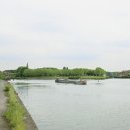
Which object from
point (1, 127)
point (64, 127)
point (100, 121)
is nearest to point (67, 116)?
point (100, 121)

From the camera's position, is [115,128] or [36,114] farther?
[36,114]

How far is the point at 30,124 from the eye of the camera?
2130 cm

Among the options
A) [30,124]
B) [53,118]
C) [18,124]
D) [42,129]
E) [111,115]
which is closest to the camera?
[18,124]

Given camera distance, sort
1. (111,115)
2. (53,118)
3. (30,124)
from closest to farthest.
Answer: (30,124)
(53,118)
(111,115)

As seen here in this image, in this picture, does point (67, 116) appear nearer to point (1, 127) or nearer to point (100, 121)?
point (100, 121)

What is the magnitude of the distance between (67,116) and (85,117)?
5.06ft

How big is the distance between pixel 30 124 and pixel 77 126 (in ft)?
16.5

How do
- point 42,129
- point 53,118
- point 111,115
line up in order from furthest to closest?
point 111,115 → point 53,118 → point 42,129

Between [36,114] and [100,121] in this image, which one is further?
[36,114]

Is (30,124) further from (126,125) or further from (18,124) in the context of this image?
(126,125)

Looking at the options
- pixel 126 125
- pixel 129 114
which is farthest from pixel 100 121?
pixel 129 114

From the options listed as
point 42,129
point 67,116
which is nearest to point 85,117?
point 67,116

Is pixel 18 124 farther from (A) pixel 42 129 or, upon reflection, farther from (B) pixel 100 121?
(B) pixel 100 121

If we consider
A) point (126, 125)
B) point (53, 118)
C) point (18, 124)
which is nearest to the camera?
point (18, 124)
